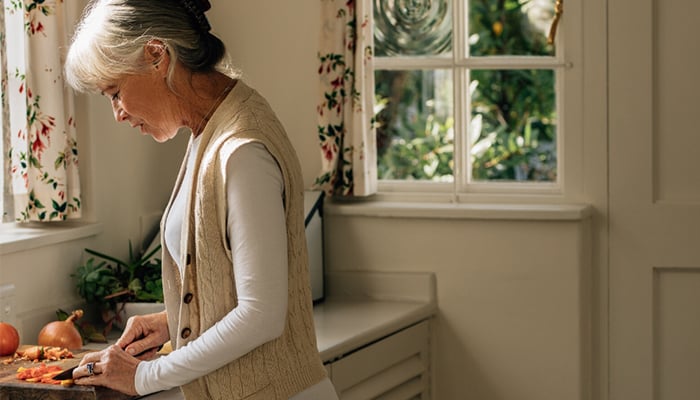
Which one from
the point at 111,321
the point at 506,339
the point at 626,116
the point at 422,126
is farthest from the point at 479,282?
the point at 422,126

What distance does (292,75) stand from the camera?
307 cm

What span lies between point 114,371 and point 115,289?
105cm

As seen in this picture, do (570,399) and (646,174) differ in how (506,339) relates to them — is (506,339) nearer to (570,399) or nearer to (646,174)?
(570,399)

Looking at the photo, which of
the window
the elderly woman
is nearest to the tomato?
the elderly woman

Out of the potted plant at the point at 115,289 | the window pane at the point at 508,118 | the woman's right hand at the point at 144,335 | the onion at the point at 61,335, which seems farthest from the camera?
the window pane at the point at 508,118

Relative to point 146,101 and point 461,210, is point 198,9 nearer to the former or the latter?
point 146,101

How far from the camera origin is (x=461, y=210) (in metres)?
2.89

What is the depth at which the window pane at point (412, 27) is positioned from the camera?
3.02 meters

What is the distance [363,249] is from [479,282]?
0.34m

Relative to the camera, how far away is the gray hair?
1.58 meters

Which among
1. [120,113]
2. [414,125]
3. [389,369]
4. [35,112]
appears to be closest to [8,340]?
[35,112]

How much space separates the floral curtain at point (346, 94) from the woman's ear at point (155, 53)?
1.35m

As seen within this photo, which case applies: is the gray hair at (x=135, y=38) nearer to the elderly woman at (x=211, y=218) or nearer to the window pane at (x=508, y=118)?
the elderly woman at (x=211, y=218)

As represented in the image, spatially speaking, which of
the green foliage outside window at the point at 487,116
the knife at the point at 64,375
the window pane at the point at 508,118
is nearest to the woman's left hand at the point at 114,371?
the knife at the point at 64,375
